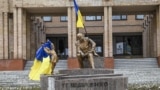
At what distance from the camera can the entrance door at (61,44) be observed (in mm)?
63156

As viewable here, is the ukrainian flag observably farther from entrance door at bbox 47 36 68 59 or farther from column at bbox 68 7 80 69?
entrance door at bbox 47 36 68 59

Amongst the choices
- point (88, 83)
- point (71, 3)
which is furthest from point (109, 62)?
point (88, 83)

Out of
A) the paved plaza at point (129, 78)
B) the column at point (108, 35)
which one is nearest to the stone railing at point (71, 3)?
the column at point (108, 35)

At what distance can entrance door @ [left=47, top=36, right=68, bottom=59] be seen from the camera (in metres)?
63.2

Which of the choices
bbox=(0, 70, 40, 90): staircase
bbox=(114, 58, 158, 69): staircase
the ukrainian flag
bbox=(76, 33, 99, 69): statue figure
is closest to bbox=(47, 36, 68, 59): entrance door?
bbox=(114, 58, 158, 69): staircase

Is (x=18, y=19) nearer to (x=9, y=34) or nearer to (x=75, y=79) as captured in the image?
(x=9, y=34)

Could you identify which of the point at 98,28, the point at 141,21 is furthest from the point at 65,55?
the point at 141,21

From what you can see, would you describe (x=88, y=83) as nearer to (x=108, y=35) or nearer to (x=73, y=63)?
(x=73, y=63)

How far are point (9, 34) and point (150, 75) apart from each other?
16.5 meters

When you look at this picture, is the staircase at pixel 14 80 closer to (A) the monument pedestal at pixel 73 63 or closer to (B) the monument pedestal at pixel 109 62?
(A) the monument pedestal at pixel 73 63

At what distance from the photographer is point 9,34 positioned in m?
39.9

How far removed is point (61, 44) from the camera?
63.9 metres

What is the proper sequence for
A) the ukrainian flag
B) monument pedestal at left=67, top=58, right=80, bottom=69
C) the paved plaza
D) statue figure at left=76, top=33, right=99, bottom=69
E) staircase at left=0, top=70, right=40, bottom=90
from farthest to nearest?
monument pedestal at left=67, top=58, right=80, bottom=69
the paved plaza
staircase at left=0, top=70, right=40, bottom=90
the ukrainian flag
statue figure at left=76, top=33, right=99, bottom=69

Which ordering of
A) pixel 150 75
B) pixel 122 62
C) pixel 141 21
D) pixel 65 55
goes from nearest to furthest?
pixel 150 75 < pixel 122 62 < pixel 141 21 < pixel 65 55
